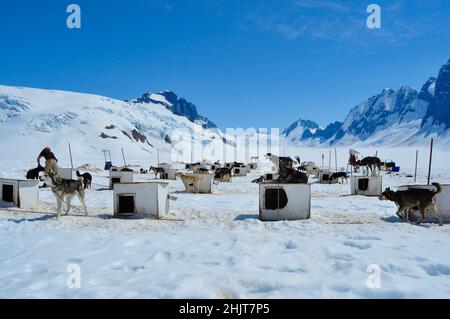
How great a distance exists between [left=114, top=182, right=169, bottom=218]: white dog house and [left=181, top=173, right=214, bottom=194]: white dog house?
953 cm

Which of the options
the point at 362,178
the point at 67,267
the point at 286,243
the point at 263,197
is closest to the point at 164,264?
the point at 67,267

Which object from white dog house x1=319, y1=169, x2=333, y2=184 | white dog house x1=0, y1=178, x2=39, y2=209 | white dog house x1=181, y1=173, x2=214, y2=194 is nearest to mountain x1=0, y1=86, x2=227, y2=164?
white dog house x1=319, y1=169, x2=333, y2=184

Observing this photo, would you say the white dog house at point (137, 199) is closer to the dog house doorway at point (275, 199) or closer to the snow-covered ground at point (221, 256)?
the snow-covered ground at point (221, 256)

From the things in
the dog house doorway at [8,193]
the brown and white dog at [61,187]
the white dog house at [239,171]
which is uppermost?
the brown and white dog at [61,187]

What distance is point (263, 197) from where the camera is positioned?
13.0 meters

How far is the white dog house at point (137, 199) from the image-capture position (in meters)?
13.3

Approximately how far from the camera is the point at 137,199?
13.4 metres

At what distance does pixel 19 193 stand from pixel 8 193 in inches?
27.3

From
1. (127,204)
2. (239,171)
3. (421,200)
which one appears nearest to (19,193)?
(127,204)

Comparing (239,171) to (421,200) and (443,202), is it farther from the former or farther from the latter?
(421,200)

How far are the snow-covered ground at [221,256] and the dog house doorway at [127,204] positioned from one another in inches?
21.7

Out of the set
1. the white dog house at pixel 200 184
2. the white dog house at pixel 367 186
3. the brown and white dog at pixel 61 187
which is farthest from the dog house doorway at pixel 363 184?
the brown and white dog at pixel 61 187

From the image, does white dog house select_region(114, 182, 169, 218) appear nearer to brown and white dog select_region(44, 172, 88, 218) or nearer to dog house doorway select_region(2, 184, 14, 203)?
brown and white dog select_region(44, 172, 88, 218)

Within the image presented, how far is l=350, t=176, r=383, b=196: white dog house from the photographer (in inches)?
862
